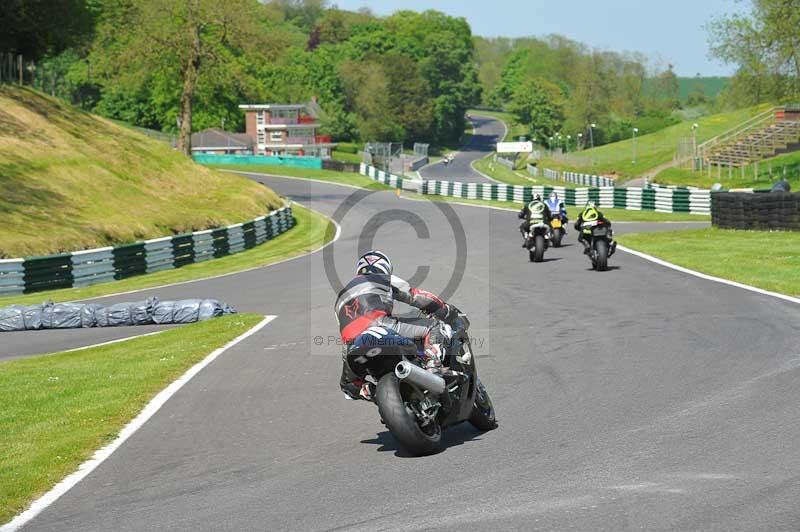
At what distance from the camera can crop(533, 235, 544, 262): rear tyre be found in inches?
1054

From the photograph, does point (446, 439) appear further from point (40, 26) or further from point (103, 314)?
point (40, 26)

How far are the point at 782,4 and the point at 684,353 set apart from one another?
174 feet

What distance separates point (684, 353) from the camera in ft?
42.4

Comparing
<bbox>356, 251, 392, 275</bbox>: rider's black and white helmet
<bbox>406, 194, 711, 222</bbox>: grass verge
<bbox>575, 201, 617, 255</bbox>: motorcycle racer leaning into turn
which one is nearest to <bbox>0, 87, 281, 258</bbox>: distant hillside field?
<bbox>406, 194, 711, 222</bbox>: grass verge

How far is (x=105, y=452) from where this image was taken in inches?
373

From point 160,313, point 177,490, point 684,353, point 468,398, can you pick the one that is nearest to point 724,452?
point 468,398

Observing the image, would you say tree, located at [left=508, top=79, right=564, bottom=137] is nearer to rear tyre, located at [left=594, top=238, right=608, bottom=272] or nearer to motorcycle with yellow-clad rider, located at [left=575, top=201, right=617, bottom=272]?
motorcycle with yellow-clad rider, located at [left=575, top=201, right=617, bottom=272]

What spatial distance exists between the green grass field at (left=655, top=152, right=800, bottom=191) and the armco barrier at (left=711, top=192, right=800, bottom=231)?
29074 millimetres

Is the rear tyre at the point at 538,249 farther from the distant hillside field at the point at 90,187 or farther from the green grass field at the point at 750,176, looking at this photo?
the green grass field at the point at 750,176

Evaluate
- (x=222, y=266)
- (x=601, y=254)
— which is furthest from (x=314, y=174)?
(x=601, y=254)

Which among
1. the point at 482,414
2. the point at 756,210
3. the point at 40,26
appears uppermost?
the point at 40,26

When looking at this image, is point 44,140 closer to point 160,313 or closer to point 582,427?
point 160,313

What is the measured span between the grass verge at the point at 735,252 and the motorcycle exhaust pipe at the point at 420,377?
11490 millimetres

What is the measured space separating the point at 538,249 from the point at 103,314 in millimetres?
11016
